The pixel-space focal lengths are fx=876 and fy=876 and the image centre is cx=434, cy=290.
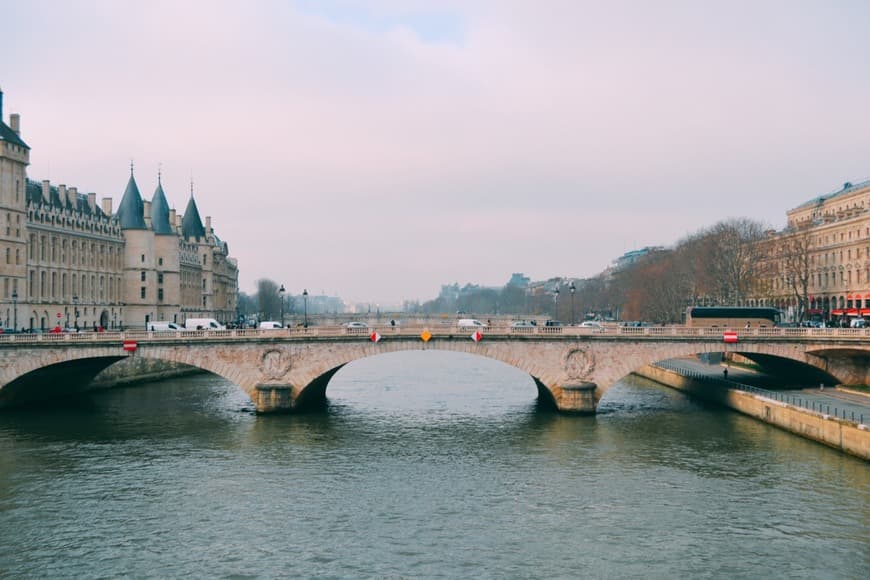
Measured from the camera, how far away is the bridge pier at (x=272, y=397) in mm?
63000

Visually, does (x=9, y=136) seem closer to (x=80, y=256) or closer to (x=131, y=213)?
(x=80, y=256)

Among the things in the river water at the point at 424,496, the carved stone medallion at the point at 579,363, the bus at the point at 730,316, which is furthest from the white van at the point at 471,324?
the bus at the point at 730,316

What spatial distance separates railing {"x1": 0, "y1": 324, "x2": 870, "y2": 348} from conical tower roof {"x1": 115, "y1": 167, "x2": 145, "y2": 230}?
51930 mm

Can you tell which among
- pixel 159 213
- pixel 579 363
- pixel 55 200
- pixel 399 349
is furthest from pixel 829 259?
pixel 55 200

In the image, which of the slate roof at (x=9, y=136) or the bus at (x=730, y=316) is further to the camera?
the slate roof at (x=9, y=136)

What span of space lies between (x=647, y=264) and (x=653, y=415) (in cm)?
10285

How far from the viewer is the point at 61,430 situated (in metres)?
58.0

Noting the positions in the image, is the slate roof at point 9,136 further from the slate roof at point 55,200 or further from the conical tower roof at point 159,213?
the conical tower roof at point 159,213

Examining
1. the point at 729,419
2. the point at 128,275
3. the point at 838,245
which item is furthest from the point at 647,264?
the point at 729,419

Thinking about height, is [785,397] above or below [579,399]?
above

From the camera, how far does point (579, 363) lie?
6412cm

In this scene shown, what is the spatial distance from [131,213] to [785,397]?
3360 inches

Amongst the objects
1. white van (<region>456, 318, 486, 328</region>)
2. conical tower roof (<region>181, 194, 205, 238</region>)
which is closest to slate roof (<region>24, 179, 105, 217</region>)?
conical tower roof (<region>181, 194, 205, 238</region>)

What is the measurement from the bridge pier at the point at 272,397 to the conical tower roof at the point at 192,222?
89102 millimetres
